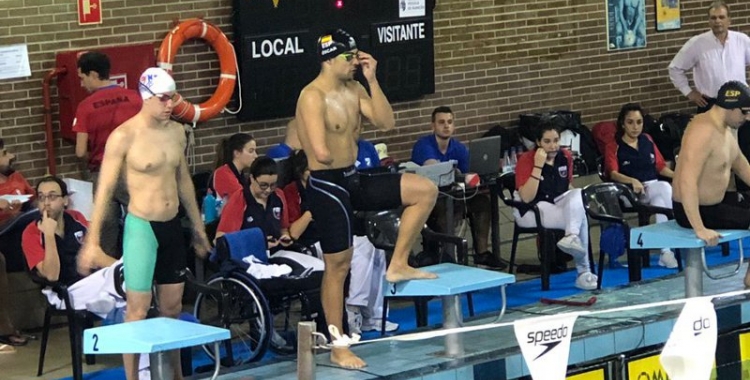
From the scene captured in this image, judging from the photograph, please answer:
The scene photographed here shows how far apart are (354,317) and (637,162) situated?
11.1ft

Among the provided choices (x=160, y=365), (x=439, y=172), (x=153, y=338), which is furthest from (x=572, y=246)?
(x=153, y=338)

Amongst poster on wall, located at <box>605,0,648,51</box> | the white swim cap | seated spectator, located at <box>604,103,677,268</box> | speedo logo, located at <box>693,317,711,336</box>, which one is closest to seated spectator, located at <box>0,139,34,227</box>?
the white swim cap

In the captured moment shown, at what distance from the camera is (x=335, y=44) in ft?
25.4

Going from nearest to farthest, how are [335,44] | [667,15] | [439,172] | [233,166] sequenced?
1. [335,44]
2. [233,166]
3. [439,172]
4. [667,15]

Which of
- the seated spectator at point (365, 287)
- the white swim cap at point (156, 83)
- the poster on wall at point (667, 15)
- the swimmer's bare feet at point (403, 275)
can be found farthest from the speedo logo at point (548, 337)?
the poster on wall at point (667, 15)

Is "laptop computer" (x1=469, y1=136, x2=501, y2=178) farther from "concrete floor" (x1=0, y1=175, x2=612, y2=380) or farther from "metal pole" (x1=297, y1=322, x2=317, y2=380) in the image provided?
"metal pole" (x1=297, y1=322, x2=317, y2=380)

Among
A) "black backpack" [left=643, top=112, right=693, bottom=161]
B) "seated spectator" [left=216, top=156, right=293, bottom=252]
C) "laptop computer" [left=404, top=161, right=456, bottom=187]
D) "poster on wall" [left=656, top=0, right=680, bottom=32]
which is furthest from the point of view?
"poster on wall" [left=656, top=0, right=680, bottom=32]

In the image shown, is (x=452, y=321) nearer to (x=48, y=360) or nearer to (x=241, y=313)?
(x=241, y=313)

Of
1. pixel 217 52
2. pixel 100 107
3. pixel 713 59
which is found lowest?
pixel 100 107

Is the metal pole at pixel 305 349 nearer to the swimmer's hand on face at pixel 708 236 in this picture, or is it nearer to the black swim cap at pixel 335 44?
the black swim cap at pixel 335 44

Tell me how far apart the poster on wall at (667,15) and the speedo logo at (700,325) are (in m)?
8.07

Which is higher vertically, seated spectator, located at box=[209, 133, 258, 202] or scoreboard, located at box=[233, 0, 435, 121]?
scoreboard, located at box=[233, 0, 435, 121]

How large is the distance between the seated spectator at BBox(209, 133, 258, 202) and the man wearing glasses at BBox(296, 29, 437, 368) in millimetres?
2144

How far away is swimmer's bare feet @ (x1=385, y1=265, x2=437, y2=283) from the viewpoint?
8.03 m
